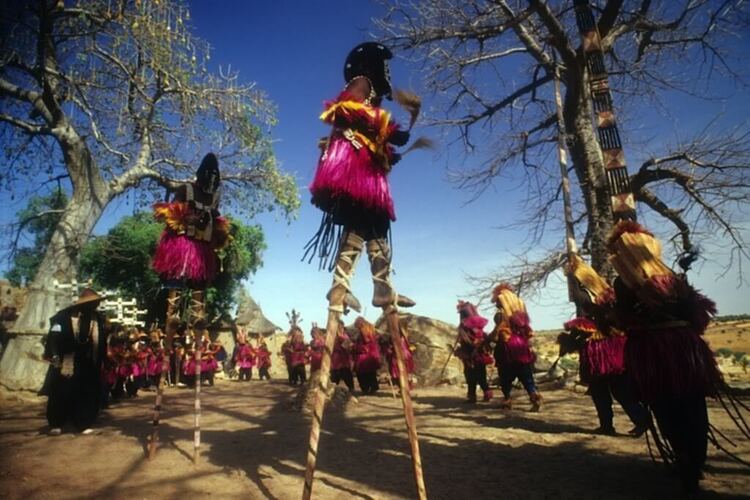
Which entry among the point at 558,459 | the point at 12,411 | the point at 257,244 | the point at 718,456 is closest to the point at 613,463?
the point at 558,459

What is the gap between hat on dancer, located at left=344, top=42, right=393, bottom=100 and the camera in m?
2.92

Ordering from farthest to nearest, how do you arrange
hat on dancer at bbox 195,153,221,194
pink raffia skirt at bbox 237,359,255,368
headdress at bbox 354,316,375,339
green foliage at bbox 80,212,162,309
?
green foliage at bbox 80,212,162,309, pink raffia skirt at bbox 237,359,255,368, headdress at bbox 354,316,375,339, hat on dancer at bbox 195,153,221,194

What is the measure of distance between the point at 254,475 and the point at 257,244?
81.3ft

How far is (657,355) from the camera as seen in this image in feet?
9.29

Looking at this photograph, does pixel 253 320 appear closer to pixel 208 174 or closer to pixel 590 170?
pixel 590 170

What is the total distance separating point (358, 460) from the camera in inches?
155

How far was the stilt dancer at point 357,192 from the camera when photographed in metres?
2.59

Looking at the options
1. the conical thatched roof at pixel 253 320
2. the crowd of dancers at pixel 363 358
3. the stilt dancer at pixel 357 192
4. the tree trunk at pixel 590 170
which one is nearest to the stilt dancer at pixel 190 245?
the stilt dancer at pixel 357 192

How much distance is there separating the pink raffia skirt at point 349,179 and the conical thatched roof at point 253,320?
28590mm

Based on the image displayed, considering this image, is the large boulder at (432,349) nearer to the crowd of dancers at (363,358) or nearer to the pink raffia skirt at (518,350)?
the crowd of dancers at (363,358)

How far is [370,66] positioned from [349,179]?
3.21 feet

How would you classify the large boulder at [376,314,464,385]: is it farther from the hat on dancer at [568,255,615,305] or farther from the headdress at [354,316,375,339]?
the hat on dancer at [568,255,615,305]

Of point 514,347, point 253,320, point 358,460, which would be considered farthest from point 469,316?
point 253,320

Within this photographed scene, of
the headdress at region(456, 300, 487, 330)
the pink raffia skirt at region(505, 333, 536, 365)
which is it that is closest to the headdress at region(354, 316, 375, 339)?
the headdress at region(456, 300, 487, 330)
